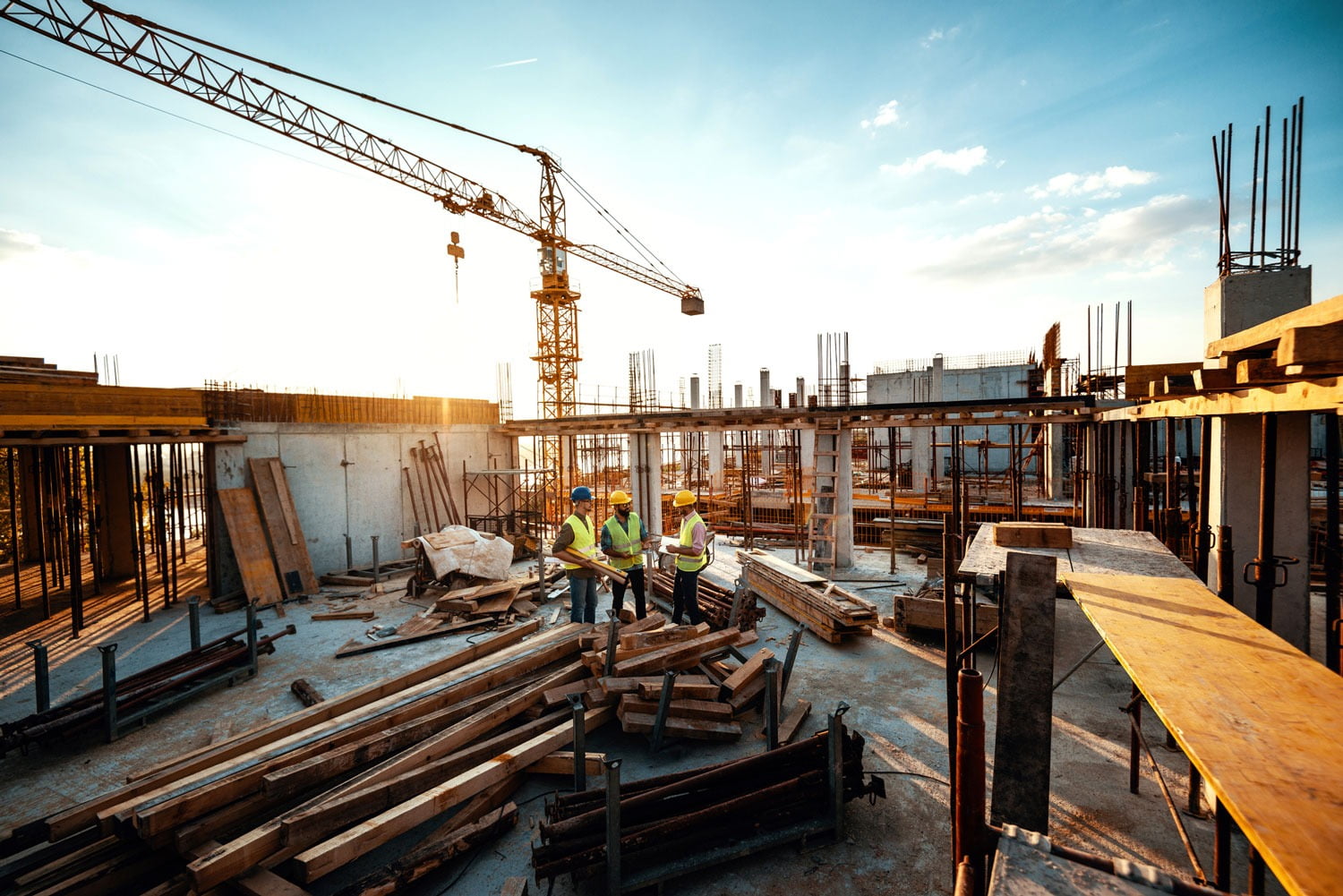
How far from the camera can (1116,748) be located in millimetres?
5629

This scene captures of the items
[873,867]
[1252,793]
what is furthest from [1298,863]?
[873,867]

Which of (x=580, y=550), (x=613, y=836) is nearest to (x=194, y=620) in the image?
(x=580, y=550)

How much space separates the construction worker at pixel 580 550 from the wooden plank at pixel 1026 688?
5.31m

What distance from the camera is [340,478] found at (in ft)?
45.6

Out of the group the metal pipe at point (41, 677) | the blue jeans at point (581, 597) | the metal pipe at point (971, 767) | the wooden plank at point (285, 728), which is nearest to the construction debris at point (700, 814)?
the metal pipe at point (971, 767)

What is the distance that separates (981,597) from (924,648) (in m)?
1.44

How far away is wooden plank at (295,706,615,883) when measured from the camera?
12.4ft

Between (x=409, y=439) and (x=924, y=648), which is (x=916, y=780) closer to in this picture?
(x=924, y=648)

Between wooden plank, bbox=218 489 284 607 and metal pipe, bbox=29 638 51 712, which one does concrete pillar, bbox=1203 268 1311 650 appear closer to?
metal pipe, bbox=29 638 51 712

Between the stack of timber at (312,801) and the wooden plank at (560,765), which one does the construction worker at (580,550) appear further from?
the wooden plank at (560,765)

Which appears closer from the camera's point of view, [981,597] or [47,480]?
[981,597]

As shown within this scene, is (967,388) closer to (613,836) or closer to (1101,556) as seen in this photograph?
(1101,556)

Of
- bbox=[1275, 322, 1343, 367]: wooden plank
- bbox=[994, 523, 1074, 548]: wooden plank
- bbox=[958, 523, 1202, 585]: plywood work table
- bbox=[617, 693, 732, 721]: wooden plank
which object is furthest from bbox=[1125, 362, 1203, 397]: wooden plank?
bbox=[617, 693, 732, 721]: wooden plank

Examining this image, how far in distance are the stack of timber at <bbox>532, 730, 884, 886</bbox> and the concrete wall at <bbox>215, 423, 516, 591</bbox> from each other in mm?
11534
